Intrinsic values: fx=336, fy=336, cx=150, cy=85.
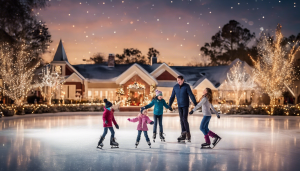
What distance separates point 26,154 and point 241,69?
109 feet

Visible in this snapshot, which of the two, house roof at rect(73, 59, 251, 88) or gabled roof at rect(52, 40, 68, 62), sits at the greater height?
gabled roof at rect(52, 40, 68, 62)

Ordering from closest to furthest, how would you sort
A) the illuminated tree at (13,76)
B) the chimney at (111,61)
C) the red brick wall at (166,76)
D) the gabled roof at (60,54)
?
the illuminated tree at (13,76)
the gabled roof at (60,54)
the red brick wall at (166,76)
the chimney at (111,61)

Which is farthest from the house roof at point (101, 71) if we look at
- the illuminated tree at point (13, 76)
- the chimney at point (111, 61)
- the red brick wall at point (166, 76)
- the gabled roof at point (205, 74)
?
the illuminated tree at point (13, 76)

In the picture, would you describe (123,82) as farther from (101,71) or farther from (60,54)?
(60,54)

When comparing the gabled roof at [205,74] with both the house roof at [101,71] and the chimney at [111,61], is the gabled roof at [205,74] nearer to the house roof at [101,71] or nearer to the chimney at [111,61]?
the house roof at [101,71]

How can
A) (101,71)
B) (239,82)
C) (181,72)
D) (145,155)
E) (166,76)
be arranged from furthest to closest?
(181,72) → (101,71) → (166,76) → (239,82) → (145,155)

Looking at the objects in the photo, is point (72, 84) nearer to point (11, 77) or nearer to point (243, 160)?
point (11, 77)

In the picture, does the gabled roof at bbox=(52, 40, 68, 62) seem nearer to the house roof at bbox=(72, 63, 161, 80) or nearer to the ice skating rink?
the house roof at bbox=(72, 63, 161, 80)

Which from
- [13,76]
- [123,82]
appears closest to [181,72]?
[123,82]

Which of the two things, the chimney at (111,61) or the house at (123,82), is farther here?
the chimney at (111,61)

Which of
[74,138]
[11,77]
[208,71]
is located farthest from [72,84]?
[74,138]

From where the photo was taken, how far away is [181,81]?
11.1 metres

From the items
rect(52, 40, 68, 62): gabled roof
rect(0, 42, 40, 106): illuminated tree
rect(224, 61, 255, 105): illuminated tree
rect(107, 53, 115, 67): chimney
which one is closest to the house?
rect(52, 40, 68, 62): gabled roof

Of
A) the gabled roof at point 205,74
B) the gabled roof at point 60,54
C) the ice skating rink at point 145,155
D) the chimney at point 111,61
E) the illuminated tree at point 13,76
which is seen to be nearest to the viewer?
the ice skating rink at point 145,155
